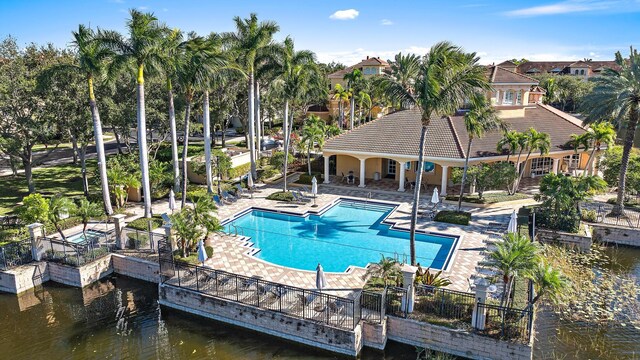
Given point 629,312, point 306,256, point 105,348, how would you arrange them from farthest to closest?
point 306,256 → point 629,312 → point 105,348

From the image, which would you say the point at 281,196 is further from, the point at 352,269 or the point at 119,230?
the point at 352,269

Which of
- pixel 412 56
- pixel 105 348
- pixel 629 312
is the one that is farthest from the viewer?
pixel 412 56

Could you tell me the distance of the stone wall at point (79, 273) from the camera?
19.6 meters

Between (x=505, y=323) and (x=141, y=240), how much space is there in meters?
16.9

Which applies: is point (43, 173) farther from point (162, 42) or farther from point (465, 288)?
point (465, 288)

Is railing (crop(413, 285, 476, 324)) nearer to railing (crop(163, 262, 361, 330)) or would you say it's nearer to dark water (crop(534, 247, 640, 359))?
railing (crop(163, 262, 361, 330))

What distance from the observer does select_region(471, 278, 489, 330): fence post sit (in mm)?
14062

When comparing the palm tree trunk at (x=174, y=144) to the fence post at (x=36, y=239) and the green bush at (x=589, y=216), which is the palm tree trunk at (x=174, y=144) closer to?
the fence post at (x=36, y=239)

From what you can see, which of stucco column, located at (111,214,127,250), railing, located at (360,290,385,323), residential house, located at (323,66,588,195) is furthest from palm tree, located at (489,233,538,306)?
stucco column, located at (111,214,127,250)

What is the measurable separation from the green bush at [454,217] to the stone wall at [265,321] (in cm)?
1278

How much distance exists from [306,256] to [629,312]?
1402 centimetres

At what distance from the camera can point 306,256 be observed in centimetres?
2164

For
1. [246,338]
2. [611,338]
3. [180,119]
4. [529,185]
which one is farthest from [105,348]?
[529,185]

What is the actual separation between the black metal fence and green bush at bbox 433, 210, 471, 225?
52.5ft
